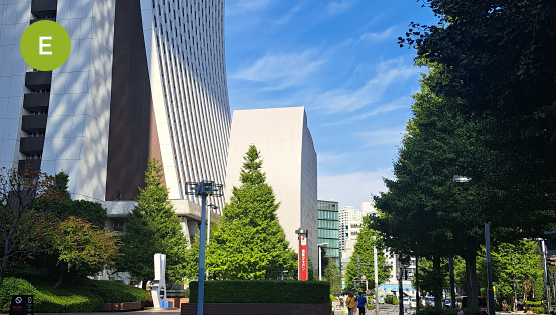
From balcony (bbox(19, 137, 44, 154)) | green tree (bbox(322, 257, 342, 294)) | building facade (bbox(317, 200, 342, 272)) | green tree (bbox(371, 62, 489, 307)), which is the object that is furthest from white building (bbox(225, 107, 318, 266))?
green tree (bbox(371, 62, 489, 307))

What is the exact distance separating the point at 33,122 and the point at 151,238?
23.7 metres

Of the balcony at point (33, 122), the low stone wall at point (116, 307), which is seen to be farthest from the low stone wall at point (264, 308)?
the balcony at point (33, 122)

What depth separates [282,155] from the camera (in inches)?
5039

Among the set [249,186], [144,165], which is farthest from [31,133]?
[249,186]

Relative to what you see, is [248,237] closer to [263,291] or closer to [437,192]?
[263,291]

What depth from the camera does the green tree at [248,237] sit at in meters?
46.8

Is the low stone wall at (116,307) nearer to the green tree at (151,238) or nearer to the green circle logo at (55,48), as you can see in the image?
the green tree at (151,238)

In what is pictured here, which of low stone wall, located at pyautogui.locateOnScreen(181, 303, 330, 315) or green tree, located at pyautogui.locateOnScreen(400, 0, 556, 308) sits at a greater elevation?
green tree, located at pyautogui.locateOnScreen(400, 0, 556, 308)

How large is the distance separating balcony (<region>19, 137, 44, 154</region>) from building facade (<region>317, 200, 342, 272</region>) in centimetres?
13077

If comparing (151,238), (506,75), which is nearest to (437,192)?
(506,75)

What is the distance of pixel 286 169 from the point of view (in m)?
126

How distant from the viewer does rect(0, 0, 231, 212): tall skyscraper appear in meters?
61.4

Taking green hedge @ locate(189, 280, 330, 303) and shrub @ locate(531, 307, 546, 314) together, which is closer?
green hedge @ locate(189, 280, 330, 303)

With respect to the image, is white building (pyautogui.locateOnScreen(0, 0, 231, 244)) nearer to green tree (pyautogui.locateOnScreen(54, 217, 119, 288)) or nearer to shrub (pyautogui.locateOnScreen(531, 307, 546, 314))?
green tree (pyautogui.locateOnScreen(54, 217, 119, 288))
